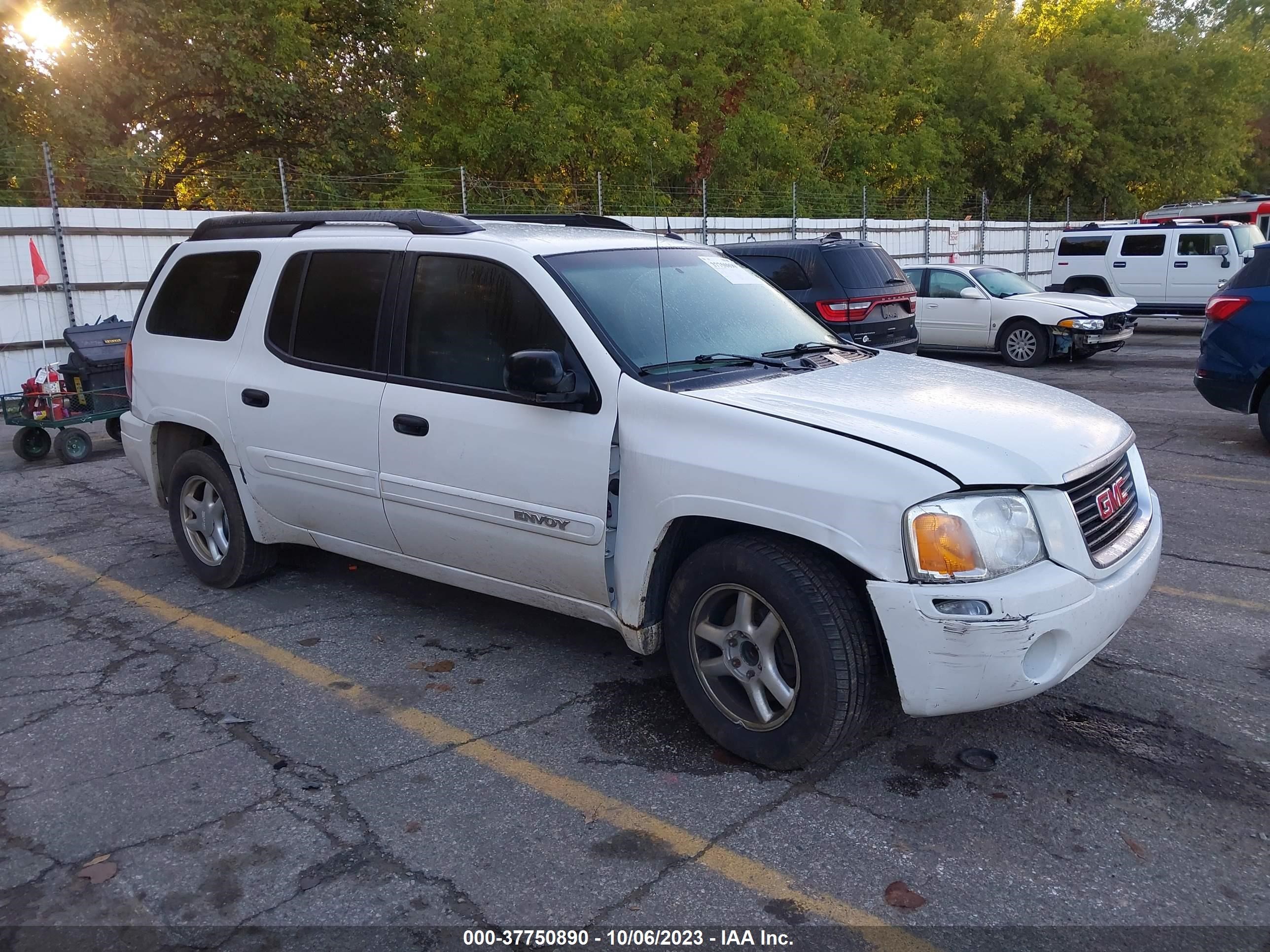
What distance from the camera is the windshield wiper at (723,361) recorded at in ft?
13.4

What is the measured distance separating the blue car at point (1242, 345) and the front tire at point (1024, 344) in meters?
6.32

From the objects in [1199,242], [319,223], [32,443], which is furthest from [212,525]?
[1199,242]

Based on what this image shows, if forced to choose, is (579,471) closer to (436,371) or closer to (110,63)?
(436,371)

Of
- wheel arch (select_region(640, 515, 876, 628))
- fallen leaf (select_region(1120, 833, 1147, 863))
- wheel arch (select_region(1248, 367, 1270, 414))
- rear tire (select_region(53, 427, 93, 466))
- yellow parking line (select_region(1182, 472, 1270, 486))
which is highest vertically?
wheel arch (select_region(640, 515, 876, 628))

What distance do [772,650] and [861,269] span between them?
852 cm

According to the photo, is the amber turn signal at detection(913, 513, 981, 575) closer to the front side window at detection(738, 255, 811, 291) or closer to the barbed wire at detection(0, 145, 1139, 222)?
the front side window at detection(738, 255, 811, 291)

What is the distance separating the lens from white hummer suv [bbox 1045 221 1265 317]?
18.1 metres

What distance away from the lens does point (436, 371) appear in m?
4.44

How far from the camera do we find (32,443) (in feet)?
32.1

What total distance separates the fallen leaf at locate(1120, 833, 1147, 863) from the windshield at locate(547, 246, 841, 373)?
7.21ft

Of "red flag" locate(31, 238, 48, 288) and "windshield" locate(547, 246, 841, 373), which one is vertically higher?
"red flag" locate(31, 238, 48, 288)

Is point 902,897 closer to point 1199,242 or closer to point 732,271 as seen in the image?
point 732,271

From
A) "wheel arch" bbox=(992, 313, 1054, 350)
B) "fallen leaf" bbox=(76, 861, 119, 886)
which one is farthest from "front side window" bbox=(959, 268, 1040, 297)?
"fallen leaf" bbox=(76, 861, 119, 886)

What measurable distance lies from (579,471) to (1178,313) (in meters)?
17.7
